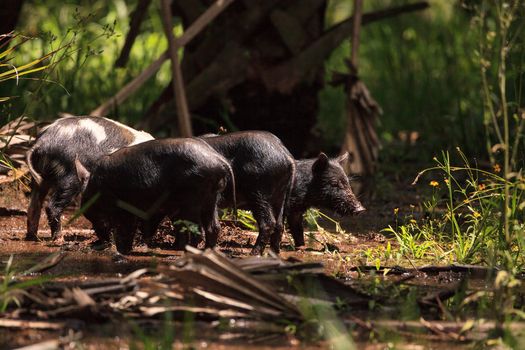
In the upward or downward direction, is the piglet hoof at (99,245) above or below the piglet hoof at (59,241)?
above

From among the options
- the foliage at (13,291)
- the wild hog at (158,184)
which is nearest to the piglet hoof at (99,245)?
the wild hog at (158,184)

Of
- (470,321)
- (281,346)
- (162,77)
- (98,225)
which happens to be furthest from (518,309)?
(162,77)

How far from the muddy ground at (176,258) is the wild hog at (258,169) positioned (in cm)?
24

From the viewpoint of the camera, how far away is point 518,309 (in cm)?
459

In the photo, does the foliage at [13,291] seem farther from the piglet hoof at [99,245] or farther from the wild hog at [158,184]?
the piglet hoof at [99,245]

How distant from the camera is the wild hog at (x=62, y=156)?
6484 mm

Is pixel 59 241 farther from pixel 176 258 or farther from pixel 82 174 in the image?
pixel 176 258

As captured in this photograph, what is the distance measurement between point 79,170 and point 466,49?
5.58 meters

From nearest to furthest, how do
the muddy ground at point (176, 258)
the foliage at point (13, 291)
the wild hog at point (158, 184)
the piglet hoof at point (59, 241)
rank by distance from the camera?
1. the muddy ground at point (176, 258)
2. the foliage at point (13, 291)
3. the wild hog at point (158, 184)
4. the piglet hoof at point (59, 241)

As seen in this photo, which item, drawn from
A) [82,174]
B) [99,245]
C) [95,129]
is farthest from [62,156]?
[99,245]

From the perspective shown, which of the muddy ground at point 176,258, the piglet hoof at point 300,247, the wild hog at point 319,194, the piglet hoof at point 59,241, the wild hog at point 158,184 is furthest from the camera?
the wild hog at point 319,194

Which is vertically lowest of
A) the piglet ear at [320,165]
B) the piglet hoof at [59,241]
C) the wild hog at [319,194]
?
the piglet hoof at [59,241]

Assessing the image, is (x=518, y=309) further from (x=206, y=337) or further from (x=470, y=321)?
(x=206, y=337)

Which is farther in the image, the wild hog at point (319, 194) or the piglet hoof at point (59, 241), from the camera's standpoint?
the wild hog at point (319, 194)
